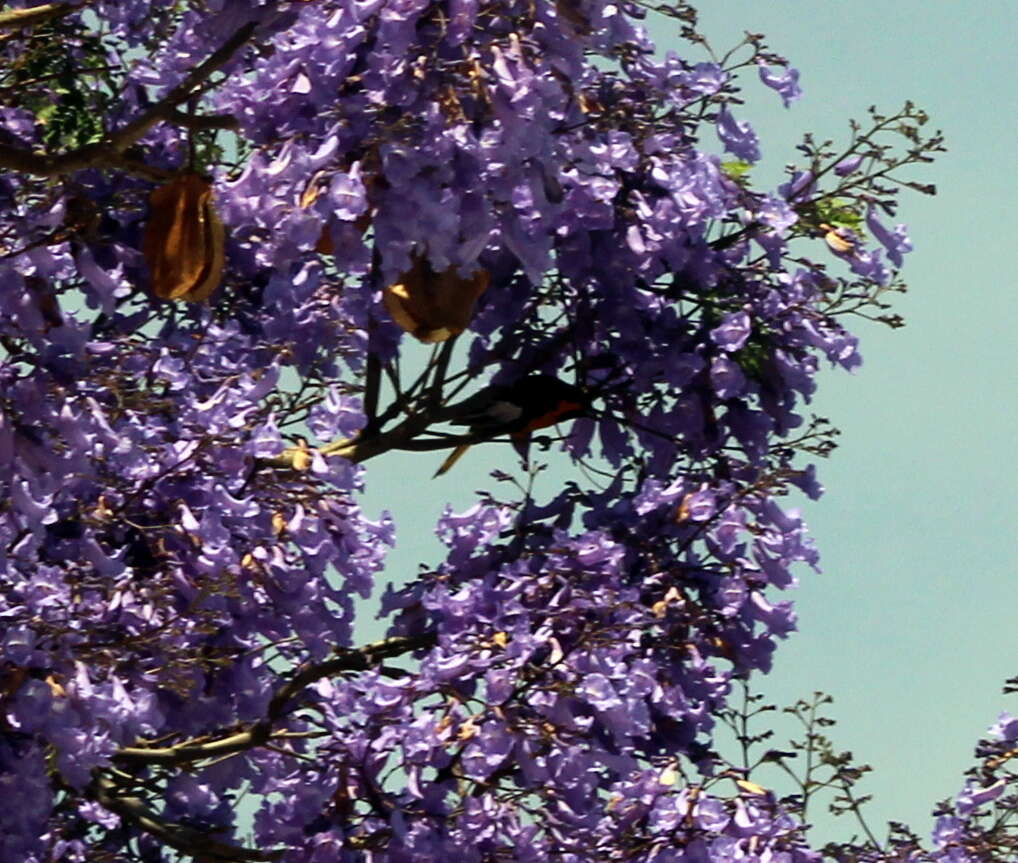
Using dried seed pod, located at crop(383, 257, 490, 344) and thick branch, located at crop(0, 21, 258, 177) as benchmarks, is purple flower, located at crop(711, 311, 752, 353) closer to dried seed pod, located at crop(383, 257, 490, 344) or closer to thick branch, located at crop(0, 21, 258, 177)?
dried seed pod, located at crop(383, 257, 490, 344)

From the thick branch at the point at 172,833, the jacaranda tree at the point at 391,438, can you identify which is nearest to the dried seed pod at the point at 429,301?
the jacaranda tree at the point at 391,438

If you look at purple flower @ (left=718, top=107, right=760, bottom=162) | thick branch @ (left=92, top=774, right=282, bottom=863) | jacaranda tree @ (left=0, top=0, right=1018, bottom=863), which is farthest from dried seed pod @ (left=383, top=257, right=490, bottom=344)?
thick branch @ (left=92, top=774, right=282, bottom=863)

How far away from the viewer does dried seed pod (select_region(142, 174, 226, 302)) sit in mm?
9023

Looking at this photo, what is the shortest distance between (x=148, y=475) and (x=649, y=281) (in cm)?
209

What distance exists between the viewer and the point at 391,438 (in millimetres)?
10312

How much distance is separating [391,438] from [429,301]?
2198mm

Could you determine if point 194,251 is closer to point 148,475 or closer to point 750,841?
point 148,475

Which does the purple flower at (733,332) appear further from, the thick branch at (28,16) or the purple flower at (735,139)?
the thick branch at (28,16)

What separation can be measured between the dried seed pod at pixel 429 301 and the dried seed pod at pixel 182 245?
1.02 m

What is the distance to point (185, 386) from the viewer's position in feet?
32.7

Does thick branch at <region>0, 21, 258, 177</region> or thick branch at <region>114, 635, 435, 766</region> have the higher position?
thick branch at <region>0, 21, 258, 177</region>

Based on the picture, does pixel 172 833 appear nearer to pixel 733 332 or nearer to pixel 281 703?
pixel 281 703

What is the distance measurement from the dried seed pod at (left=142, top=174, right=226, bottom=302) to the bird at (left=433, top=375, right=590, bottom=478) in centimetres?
148

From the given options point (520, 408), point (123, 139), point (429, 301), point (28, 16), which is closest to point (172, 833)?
point (520, 408)
